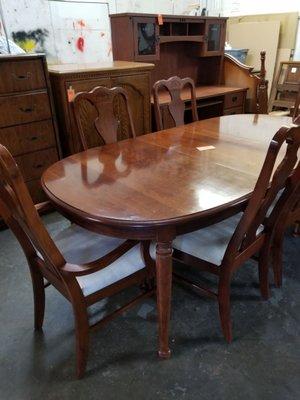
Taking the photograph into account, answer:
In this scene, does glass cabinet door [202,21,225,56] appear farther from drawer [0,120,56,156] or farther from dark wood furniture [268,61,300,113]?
drawer [0,120,56,156]

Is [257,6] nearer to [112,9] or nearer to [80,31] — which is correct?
[112,9]

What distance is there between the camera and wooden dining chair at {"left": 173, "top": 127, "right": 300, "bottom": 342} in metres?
1.03

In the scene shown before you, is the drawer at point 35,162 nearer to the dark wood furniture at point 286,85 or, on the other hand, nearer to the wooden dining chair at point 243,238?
the wooden dining chair at point 243,238

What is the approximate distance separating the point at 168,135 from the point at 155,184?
0.73m

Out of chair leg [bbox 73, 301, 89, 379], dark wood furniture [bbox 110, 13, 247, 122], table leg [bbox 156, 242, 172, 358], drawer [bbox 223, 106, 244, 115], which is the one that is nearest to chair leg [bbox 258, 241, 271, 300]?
table leg [bbox 156, 242, 172, 358]

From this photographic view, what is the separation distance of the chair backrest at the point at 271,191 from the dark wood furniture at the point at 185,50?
72.2 inches

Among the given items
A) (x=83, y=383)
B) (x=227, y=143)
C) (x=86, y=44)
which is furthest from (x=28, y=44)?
(x=83, y=383)

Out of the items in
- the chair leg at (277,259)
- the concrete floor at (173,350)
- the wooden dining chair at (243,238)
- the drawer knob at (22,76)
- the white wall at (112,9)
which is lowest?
the concrete floor at (173,350)

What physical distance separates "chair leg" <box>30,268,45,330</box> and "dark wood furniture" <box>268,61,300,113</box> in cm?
352

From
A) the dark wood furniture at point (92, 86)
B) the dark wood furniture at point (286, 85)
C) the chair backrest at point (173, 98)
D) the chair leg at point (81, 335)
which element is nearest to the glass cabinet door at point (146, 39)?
the dark wood furniture at point (92, 86)

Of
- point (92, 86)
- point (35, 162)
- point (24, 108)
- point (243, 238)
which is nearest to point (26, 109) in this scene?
point (24, 108)

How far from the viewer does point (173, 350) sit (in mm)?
1338

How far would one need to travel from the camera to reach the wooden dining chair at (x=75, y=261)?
2.88ft

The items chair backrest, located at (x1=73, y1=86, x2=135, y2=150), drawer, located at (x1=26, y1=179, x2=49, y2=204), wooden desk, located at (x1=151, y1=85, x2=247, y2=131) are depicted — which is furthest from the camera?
wooden desk, located at (x1=151, y1=85, x2=247, y2=131)
